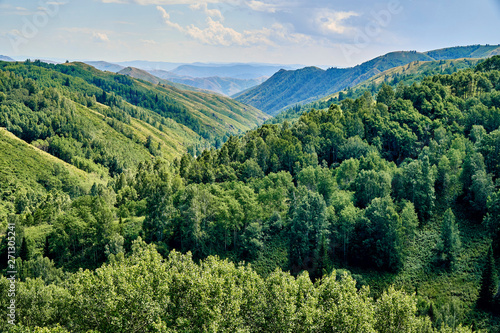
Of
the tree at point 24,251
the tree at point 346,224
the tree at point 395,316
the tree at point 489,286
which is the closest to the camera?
the tree at point 395,316

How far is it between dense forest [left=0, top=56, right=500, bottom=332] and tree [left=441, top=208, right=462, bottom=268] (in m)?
0.27

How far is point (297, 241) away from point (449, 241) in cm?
3140

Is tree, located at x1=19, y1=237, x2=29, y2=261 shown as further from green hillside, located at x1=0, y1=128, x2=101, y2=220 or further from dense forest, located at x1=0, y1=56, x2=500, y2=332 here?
green hillside, located at x1=0, y1=128, x2=101, y2=220

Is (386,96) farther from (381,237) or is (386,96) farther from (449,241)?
(381,237)

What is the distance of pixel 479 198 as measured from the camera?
8112cm

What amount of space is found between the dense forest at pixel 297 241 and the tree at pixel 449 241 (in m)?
0.27

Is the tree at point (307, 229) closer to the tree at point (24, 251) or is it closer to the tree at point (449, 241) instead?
the tree at point (449, 241)

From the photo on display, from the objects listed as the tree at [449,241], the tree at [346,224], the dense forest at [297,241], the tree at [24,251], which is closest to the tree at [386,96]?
the dense forest at [297,241]

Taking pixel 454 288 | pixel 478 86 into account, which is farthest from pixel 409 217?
pixel 478 86

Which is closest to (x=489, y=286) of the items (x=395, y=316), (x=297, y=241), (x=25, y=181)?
(x=297, y=241)

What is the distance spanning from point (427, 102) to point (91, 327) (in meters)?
135

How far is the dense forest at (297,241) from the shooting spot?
3728cm

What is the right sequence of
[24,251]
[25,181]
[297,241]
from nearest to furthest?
[297,241] < [24,251] < [25,181]

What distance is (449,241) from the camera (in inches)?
2803
